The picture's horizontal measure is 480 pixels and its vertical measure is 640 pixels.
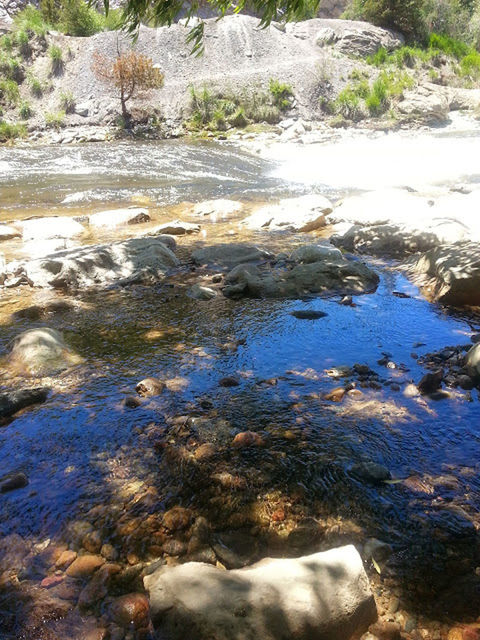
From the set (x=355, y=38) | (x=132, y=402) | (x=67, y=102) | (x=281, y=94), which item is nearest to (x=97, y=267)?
(x=132, y=402)

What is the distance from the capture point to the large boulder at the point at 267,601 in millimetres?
1447

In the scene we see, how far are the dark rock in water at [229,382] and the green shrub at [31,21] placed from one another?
1310 inches

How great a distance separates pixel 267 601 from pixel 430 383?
2022 millimetres

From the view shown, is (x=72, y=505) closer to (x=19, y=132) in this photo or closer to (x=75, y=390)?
(x=75, y=390)

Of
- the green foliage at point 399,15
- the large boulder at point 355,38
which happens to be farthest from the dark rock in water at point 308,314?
A: the green foliage at point 399,15

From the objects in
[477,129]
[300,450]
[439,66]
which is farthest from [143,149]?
[439,66]

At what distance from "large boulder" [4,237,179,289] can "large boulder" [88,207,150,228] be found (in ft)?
7.71

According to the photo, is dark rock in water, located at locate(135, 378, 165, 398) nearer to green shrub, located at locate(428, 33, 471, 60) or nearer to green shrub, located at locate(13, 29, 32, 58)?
green shrub, located at locate(13, 29, 32, 58)

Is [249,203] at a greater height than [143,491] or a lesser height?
lesser

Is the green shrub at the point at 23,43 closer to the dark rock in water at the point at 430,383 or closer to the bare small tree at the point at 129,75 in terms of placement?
the bare small tree at the point at 129,75

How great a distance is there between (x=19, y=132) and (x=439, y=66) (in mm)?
25379

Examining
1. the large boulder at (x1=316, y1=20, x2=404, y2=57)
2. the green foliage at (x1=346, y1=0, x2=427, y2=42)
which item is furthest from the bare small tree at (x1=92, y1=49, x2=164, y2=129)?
the green foliage at (x1=346, y1=0, x2=427, y2=42)

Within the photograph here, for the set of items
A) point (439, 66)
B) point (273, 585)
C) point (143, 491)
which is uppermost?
point (439, 66)

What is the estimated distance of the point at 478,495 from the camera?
7.12 feet
